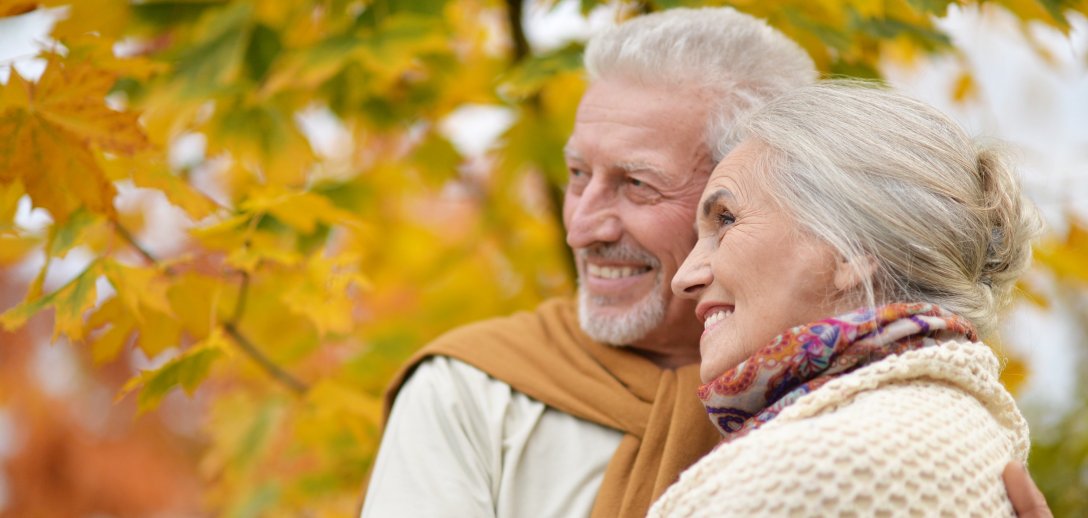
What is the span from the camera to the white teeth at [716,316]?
1513mm

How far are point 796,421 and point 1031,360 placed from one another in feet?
6.52

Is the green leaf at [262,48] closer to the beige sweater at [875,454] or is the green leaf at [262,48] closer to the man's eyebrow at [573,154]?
the man's eyebrow at [573,154]

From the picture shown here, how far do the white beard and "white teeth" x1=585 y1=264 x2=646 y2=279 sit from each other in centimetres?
2

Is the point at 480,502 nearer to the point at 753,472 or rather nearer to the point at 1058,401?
the point at 753,472

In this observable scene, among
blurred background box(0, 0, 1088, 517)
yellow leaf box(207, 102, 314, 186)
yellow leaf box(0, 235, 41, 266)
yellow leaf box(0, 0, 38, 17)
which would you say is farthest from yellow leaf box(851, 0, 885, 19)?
yellow leaf box(0, 235, 41, 266)

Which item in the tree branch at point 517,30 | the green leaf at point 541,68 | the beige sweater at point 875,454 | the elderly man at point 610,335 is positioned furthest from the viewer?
the tree branch at point 517,30

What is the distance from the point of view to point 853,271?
1.39m

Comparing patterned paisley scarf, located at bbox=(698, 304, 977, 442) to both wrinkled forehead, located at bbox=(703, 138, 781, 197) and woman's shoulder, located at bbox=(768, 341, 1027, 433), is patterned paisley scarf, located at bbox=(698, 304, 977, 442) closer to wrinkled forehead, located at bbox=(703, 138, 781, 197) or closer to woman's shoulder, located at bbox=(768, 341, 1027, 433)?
woman's shoulder, located at bbox=(768, 341, 1027, 433)

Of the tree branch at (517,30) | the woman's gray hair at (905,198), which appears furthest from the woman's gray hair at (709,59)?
the tree branch at (517,30)

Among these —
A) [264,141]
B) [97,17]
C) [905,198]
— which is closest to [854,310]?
[905,198]

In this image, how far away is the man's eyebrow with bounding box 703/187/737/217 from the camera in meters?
1.54

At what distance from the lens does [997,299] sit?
1.52 m

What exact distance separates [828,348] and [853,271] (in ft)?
0.42

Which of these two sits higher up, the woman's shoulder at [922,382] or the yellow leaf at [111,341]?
the woman's shoulder at [922,382]
